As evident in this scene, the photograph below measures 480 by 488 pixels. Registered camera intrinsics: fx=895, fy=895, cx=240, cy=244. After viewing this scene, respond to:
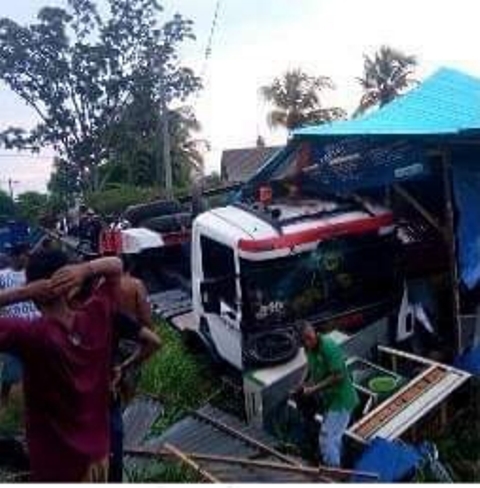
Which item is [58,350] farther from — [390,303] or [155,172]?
[155,172]

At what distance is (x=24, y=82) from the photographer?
3428cm

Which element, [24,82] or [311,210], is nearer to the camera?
[311,210]

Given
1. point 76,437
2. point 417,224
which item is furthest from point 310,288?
point 76,437

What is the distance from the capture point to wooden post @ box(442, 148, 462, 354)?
26.8ft

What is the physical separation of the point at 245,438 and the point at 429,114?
13.2 feet

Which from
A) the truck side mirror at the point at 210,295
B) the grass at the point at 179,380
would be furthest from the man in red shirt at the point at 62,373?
the truck side mirror at the point at 210,295

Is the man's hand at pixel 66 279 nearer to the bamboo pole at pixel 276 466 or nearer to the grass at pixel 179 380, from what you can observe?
the bamboo pole at pixel 276 466

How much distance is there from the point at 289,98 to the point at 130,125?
6122mm

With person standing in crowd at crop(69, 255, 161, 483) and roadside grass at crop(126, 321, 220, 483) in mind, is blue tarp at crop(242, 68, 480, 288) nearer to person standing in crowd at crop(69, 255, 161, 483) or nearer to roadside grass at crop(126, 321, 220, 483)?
roadside grass at crop(126, 321, 220, 483)

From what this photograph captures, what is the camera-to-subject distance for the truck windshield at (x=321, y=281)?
8031mm

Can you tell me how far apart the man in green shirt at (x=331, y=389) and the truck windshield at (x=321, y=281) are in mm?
1401

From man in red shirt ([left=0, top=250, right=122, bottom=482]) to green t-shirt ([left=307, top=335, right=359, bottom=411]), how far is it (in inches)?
144

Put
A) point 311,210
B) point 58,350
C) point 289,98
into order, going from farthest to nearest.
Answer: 1. point 289,98
2. point 311,210
3. point 58,350

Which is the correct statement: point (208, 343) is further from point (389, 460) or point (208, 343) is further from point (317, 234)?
point (389, 460)
